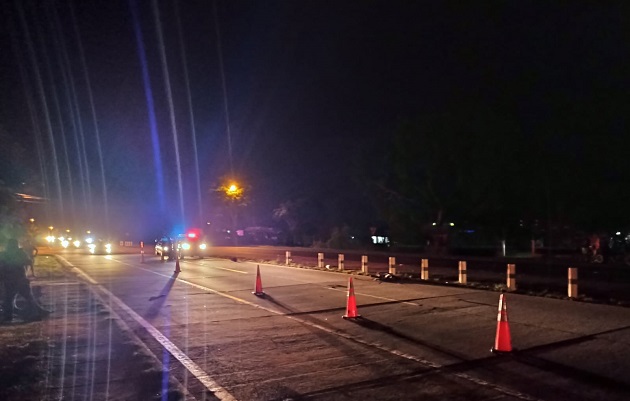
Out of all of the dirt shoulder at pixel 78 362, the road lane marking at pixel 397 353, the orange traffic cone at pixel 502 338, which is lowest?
the dirt shoulder at pixel 78 362

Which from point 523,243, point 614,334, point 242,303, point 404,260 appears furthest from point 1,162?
point 523,243

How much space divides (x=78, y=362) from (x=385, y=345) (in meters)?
4.61

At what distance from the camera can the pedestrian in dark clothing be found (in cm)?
1313

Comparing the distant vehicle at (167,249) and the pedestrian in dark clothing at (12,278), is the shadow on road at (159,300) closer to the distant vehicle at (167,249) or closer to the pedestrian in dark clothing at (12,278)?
the pedestrian in dark clothing at (12,278)

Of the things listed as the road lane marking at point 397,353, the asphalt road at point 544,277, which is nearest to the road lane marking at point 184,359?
the road lane marking at point 397,353

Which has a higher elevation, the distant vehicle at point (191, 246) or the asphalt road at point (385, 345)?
the distant vehicle at point (191, 246)

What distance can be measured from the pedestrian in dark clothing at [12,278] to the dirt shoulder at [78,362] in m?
0.33

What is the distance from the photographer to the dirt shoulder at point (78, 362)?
7469 mm

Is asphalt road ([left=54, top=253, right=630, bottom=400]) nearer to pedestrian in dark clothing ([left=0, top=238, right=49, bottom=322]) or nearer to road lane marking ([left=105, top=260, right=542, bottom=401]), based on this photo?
road lane marking ([left=105, top=260, right=542, bottom=401])

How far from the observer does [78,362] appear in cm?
912

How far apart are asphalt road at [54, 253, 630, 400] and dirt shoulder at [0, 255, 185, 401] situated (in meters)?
0.38

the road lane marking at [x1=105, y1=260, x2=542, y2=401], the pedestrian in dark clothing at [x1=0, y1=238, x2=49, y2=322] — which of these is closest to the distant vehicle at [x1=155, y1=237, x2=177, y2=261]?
the road lane marking at [x1=105, y1=260, x2=542, y2=401]

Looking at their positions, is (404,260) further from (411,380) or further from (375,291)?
(411,380)

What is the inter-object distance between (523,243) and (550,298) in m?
30.5
